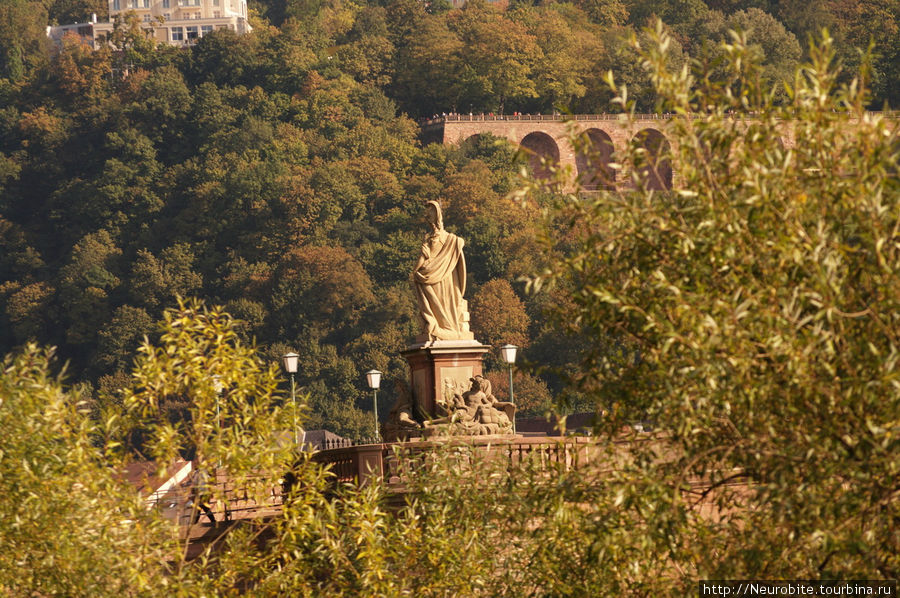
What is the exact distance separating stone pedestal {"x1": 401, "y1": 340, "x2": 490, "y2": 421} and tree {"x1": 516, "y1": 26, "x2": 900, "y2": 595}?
35.2ft

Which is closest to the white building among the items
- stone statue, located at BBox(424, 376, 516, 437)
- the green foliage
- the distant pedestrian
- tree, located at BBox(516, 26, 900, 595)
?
stone statue, located at BBox(424, 376, 516, 437)

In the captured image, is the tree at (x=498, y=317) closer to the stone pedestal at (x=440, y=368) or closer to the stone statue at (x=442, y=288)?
the stone statue at (x=442, y=288)

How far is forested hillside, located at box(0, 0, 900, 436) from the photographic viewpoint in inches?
3607

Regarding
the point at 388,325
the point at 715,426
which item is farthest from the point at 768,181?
the point at 388,325

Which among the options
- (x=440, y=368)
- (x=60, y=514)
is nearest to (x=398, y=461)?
(x=60, y=514)

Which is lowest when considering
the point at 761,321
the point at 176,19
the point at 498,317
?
the point at 498,317

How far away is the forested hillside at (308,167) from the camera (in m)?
91.6

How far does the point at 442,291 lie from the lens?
22.3 meters

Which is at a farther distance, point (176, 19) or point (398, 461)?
point (176, 19)

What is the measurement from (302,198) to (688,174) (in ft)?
300

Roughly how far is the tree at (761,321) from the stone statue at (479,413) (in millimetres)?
9354

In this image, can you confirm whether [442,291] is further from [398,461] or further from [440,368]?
[398,461]

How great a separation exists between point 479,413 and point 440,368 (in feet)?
4.18

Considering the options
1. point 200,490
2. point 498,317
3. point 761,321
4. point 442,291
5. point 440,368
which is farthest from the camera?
point 498,317
